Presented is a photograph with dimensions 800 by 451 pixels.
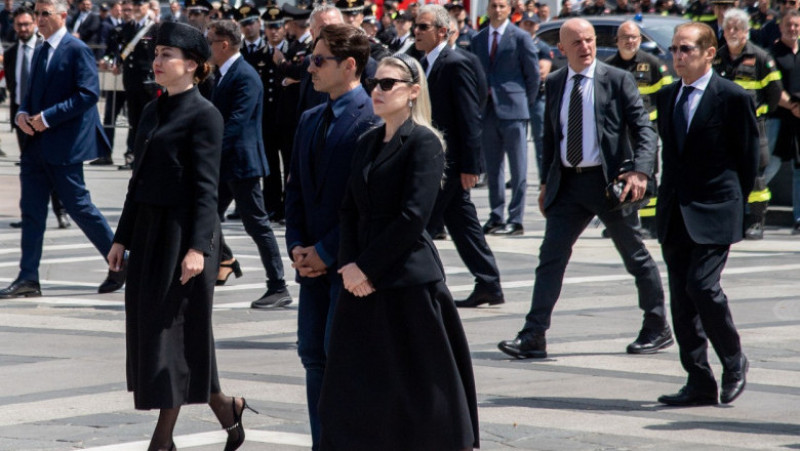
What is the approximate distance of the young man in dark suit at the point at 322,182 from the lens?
6.14 meters

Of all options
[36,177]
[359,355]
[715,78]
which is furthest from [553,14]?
[359,355]

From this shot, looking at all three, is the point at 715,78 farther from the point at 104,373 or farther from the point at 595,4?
the point at 595,4

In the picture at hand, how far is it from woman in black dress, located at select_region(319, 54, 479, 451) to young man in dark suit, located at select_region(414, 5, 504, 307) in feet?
15.3

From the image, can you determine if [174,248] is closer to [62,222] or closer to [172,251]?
[172,251]

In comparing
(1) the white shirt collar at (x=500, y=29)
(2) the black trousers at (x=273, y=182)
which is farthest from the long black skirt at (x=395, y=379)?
(1) the white shirt collar at (x=500, y=29)

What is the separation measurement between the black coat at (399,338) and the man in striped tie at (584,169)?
3046 millimetres

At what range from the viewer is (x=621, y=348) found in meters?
9.05

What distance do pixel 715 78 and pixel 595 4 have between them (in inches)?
850

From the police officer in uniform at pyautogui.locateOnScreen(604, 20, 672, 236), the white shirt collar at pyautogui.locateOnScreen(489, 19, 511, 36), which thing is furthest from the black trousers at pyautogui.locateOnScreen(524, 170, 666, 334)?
the white shirt collar at pyautogui.locateOnScreen(489, 19, 511, 36)

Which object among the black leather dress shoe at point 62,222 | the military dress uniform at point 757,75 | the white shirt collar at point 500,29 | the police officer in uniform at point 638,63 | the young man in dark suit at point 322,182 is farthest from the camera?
the white shirt collar at point 500,29

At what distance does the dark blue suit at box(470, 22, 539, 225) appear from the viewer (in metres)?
15.0

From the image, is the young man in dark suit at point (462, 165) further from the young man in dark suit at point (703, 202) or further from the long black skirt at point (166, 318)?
the long black skirt at point (166, 318)

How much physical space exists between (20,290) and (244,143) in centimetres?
208

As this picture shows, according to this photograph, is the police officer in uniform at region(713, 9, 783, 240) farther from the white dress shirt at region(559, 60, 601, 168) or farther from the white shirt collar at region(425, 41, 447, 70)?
the white dress shirt at region(559, 60, 601, 168)
